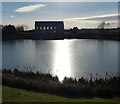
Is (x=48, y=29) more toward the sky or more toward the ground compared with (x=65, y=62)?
more toward the sky

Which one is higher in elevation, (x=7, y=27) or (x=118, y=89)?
(x=7, y=27)

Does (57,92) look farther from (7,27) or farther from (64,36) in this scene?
(64,36)

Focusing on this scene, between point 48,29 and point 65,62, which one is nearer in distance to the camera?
point 65,62

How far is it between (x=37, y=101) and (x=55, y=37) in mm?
66846

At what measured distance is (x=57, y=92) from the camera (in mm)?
7414

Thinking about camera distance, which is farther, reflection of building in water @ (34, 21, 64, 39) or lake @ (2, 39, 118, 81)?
reflection of building in water @ (34, 21, 64, 39)

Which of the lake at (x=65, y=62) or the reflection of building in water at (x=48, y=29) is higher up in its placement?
the reflection of building in water at (x=48, y=29)

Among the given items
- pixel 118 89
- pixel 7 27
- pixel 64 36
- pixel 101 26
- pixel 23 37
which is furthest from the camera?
pixel 101 26

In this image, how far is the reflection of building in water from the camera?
6900 cm

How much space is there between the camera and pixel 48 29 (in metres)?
69.6

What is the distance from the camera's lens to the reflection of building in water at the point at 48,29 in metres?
69.0

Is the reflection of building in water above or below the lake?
above

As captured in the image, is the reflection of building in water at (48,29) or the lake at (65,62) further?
the reflection of building in water at (48,29)

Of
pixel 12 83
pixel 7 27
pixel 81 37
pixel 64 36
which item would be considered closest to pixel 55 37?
pixel 64 36
